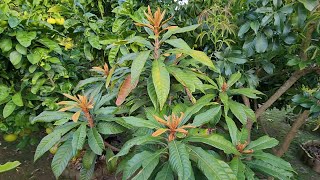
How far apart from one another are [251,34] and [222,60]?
0.22 m

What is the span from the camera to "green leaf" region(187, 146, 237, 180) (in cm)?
A: 94

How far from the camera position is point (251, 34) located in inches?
62.9

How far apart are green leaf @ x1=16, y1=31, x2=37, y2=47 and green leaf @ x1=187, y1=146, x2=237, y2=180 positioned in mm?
1098

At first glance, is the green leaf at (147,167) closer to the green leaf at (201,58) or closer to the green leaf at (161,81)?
the green leaf at (161,81)

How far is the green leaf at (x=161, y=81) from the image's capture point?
1000 mm

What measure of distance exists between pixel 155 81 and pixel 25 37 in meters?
0.96

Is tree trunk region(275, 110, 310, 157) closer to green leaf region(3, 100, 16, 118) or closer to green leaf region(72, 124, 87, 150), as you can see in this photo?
green leaf region(72, 124, 87, 150)

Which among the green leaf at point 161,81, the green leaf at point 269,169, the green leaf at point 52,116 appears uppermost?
the green leaf at point 161,81

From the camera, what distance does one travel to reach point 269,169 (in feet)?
3.96

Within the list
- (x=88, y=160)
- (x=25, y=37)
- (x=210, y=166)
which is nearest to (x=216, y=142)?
(x=210, y=166)

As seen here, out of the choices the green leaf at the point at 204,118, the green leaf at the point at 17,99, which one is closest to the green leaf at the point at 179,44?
the green leaf at the point at 204,118

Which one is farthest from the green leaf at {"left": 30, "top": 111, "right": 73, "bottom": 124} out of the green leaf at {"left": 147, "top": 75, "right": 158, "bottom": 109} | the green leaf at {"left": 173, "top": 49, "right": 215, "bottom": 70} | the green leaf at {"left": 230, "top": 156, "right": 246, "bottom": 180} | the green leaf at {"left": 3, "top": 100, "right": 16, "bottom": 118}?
the green leaf at {"left": 230, "top": 156, "right": 246, "bottom": 180}

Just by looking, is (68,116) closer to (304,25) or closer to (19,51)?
(19,51)

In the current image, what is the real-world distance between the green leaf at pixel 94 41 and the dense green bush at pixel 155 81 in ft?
0.04
